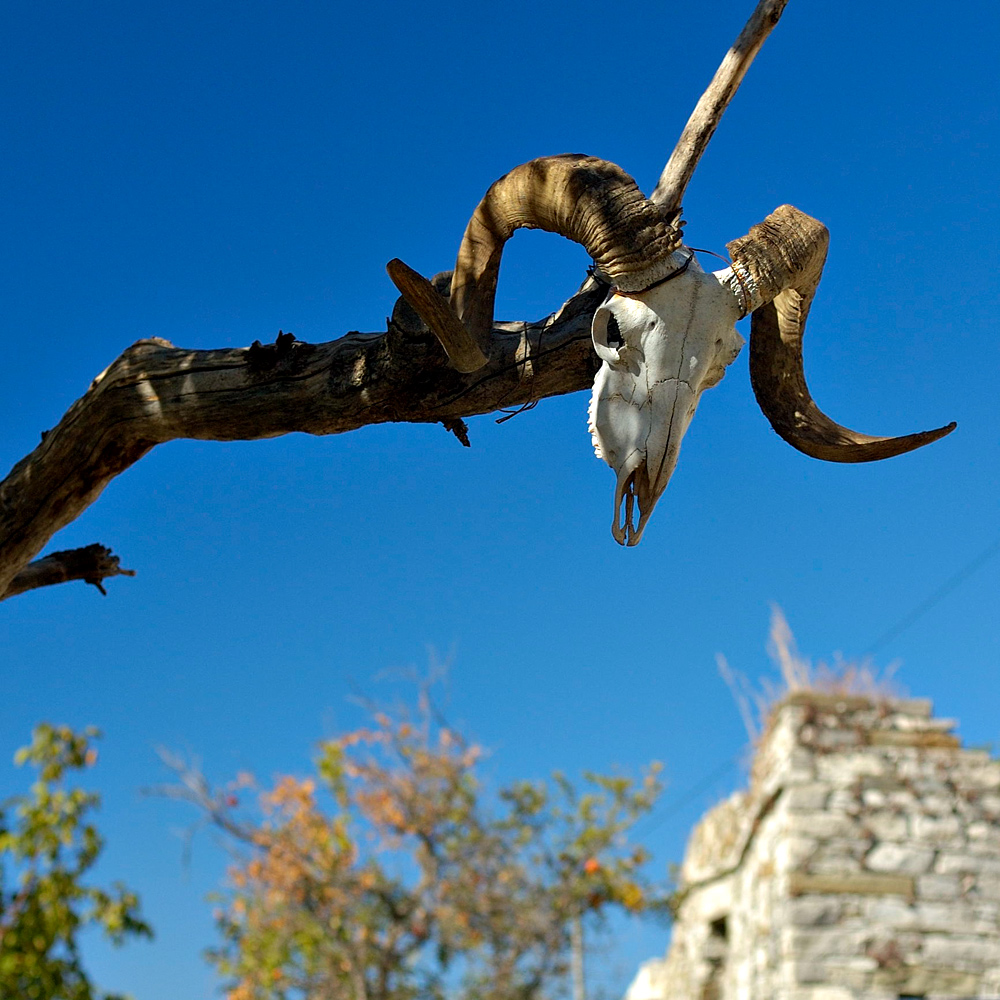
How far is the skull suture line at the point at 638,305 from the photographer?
7.84 ft

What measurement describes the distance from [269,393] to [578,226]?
81 centimetres

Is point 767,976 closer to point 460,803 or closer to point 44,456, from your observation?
point 460,803

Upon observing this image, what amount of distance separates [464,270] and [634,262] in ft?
1.52

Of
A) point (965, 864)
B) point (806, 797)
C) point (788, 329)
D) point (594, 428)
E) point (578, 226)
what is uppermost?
point (806, 797)

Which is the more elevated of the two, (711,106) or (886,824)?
(886,824)

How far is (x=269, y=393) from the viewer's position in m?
2.63

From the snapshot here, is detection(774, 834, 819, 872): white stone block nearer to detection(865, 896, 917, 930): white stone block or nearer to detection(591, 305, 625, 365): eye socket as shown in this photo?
detection(865, 896, 917, 930): white stone block

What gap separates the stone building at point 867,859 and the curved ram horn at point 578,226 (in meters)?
5.13

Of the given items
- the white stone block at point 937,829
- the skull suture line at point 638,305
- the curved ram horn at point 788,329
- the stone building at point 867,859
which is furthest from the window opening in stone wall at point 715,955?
the skull suture line at point 638,305

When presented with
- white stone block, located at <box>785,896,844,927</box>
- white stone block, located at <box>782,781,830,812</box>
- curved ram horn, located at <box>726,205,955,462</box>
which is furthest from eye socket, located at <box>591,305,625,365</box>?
white stone block, located at <box>782,781,830,812</box>

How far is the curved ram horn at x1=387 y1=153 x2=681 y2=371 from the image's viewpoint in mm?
2307

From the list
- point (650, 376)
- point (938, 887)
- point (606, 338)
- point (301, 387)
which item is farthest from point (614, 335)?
point (938, 887)

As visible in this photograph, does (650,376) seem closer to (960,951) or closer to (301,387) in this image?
(301,387)

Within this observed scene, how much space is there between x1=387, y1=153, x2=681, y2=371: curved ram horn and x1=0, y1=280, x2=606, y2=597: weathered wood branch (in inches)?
5.1
